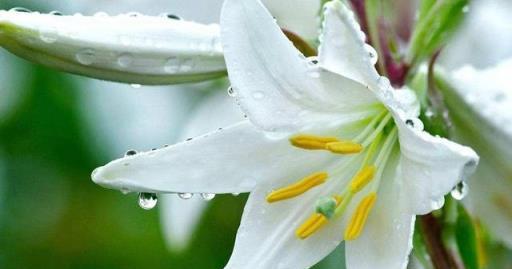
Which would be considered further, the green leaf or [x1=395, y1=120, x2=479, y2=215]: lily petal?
the green leaf

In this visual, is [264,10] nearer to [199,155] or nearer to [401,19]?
[199,155]

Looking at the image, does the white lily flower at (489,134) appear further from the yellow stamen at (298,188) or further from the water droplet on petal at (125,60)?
the water droplet on petal at (125,60)

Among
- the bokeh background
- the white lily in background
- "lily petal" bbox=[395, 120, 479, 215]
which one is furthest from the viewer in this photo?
the bokeh background

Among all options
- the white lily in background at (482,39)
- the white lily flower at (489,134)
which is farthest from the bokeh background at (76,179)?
the white lily flower at (489,134)

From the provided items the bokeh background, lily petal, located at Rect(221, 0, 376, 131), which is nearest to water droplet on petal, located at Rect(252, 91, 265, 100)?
lily petal, located at Rect(221, 0, 376, 131)

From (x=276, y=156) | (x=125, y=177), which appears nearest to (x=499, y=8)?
(x=276, y=156)

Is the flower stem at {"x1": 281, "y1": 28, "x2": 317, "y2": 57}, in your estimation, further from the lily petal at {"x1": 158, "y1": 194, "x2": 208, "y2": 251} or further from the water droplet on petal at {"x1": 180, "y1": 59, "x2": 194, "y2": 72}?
the lily petal at {"x1": 158, "y1": 194, "x2": 208, "y2": 251}

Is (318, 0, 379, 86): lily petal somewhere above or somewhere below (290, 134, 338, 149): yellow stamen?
above

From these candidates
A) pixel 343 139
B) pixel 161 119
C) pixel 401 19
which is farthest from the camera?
pixel 161 119
